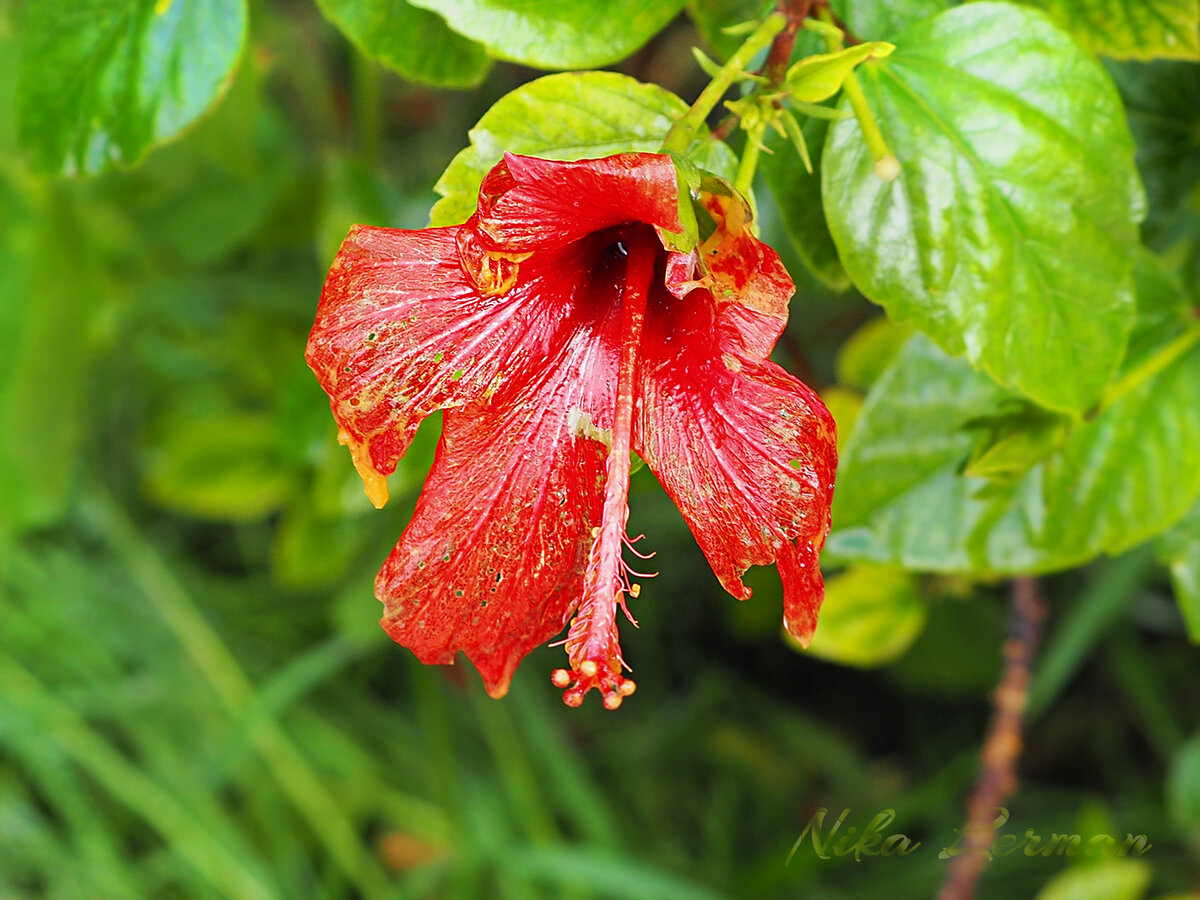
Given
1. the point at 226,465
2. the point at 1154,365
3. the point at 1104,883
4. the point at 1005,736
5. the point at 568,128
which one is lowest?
the point at 1104,883

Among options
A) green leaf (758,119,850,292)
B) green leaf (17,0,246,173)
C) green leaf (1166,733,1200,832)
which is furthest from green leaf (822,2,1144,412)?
green leaf (1166,733,1200,832)

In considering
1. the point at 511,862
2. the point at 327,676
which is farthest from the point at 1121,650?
the point at 327,676

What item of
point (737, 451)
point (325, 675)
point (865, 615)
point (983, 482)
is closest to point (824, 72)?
point (737, 451)

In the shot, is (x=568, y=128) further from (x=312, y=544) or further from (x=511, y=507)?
(x=312, y=544)

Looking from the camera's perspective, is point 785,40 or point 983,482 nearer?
point 785,40

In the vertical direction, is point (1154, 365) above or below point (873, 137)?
below

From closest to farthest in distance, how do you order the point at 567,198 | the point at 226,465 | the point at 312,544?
the point at 567,198 → the point at 312,544 → the point at 226,465

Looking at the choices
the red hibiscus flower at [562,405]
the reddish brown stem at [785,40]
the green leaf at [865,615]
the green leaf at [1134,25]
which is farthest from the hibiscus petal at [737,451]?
the green leaf at [865,615]

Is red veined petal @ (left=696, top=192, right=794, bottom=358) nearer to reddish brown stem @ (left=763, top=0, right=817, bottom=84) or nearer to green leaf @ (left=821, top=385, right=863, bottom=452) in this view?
reddish brown stem @ (left=763, top=0, right=817, bottom=84)

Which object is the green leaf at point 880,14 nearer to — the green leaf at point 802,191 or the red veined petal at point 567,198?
the green leaf at point 802,191
